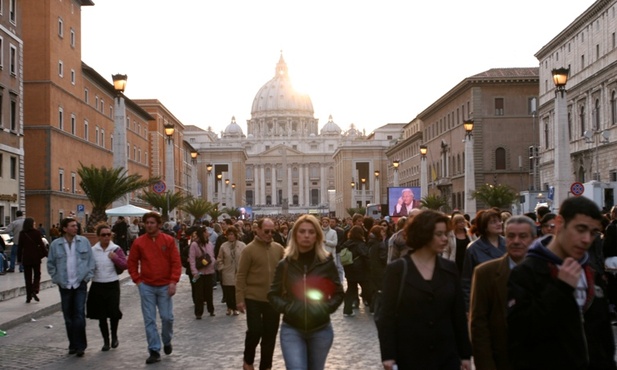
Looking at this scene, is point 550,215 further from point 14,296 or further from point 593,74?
point 593,74

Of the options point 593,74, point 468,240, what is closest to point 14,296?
point 468,240

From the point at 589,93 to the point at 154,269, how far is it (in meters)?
48.3

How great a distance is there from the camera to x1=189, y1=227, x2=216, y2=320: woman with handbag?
16.8m

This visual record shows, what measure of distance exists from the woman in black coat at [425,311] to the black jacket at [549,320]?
0.98m

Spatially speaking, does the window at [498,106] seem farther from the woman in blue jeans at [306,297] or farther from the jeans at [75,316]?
the woman in blue jeans at [306,297]

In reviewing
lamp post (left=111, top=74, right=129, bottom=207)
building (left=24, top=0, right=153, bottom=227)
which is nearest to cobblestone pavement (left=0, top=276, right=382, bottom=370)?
lamp post (left=111, top=74, right=129, bottom=207)

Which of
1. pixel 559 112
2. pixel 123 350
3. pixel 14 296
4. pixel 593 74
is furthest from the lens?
pixel 593 74

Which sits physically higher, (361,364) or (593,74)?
(593,74)

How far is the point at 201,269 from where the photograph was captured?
56.2 ft

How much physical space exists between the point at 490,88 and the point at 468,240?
60.9 m

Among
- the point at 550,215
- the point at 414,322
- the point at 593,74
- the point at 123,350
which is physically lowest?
the point at 123,350

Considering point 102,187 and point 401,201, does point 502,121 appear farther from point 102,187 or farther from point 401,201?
point 102,187

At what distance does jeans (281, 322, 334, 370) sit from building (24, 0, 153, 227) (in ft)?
129

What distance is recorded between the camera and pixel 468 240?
12.8 m
